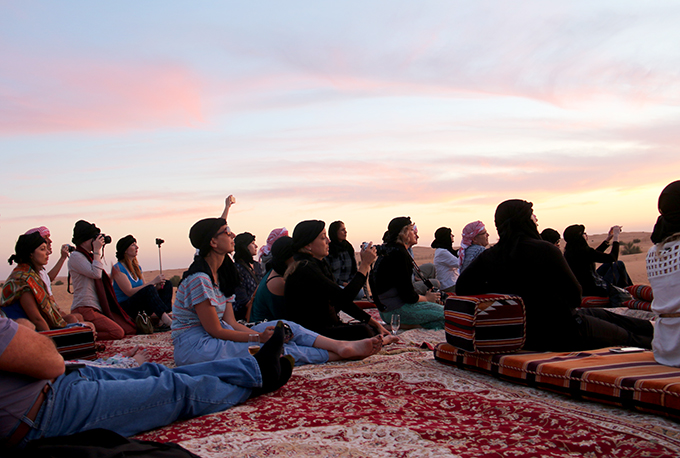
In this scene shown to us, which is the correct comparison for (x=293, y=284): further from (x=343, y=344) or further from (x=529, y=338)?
(x=529, y=338)

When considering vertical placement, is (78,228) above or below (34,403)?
above

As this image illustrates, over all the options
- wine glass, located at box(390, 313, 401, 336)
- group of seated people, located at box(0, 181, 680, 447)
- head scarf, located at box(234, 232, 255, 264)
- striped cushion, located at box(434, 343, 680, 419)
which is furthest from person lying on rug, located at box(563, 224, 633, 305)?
head scarf, located at box(234, 232, 255, 264)

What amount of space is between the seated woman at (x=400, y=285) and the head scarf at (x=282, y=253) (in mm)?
1995

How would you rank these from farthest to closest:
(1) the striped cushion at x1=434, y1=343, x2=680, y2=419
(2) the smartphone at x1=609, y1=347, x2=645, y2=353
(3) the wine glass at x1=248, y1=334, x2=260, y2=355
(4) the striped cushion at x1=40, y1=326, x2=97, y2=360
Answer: (4) the striped cushion at x1=40, y1=326, x2=97, y2=360 → (3) the wine glass at x1=248, y1=334, x2=260, y2=355 → (2) the smartphone at x1=609, y1=347, x2=645, y2=353 → (1) the striped cushion at x1=434, y1=343, x2=680, y2=419

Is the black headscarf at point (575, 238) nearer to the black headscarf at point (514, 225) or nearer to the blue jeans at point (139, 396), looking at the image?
the black headscarf at point (514, 225)

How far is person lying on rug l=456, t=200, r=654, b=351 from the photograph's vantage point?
4.86 meters

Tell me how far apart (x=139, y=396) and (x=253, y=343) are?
1960 millimetres

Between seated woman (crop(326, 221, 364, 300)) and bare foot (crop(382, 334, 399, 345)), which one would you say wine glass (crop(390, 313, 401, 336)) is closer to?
bare foot (crop(382, 334, 399, 345))

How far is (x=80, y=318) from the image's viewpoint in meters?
8.01

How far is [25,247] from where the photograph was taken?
6.71 m

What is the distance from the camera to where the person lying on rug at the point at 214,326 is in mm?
5094

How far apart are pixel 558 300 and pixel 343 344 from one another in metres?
2.07

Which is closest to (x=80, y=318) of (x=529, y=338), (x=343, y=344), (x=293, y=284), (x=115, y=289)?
(x=115, y=289)

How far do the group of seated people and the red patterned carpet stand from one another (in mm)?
276
